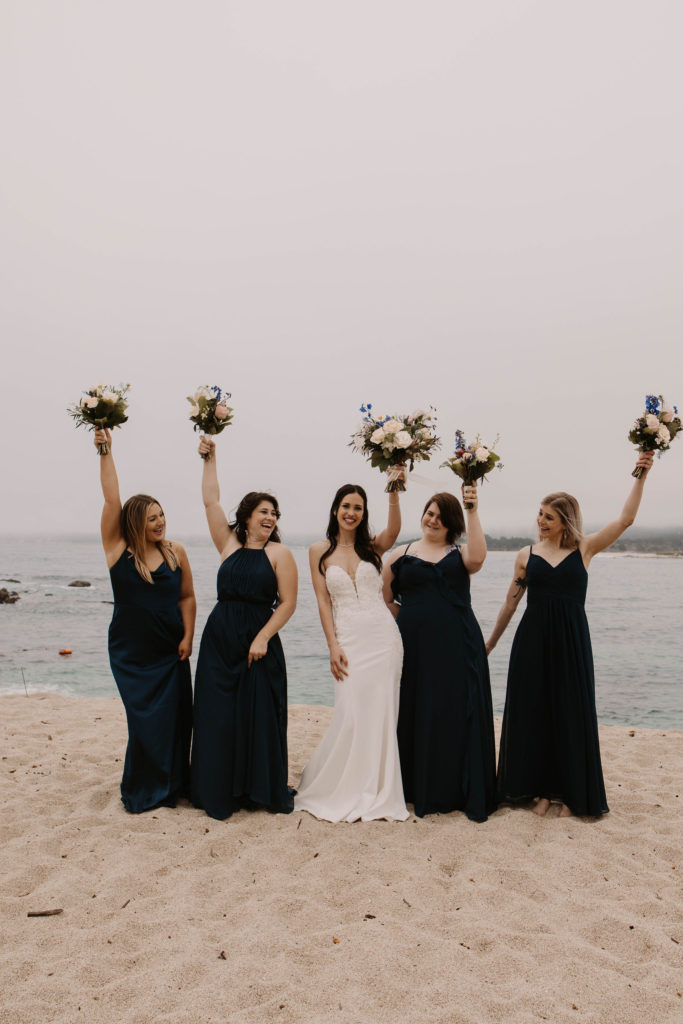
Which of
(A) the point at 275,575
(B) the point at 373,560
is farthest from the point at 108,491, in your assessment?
(B) the point at 373,560

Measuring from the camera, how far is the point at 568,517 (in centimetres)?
511

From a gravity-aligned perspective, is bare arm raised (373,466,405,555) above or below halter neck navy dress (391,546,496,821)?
above

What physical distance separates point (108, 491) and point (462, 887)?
11.3ft

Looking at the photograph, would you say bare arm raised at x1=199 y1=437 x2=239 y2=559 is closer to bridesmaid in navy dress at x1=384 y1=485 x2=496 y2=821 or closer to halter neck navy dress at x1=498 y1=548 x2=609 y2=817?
bridesmaid in navy dress at x1=384 y1=485 x2=496 y2=821

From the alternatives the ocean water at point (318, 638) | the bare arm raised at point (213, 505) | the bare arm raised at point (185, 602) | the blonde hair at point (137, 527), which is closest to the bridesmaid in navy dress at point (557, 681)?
the bare arm raised at point (213, 505)

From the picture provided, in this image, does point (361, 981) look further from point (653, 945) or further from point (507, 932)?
point (653, 945)

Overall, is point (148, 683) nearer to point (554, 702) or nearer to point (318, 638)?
point (554, 702)

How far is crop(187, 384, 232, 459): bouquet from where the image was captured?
17.4 ft

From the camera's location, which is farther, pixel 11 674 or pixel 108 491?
pixel 11 674

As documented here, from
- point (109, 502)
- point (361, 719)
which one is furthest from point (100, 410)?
point (361, 719)

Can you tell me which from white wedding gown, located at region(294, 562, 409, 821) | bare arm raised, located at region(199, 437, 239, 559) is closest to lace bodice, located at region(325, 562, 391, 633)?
white wedding gown, located at region(294, 562, 409, 821)

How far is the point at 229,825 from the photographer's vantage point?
4.75 metres

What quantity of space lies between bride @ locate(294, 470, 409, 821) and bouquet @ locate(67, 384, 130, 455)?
171 cm

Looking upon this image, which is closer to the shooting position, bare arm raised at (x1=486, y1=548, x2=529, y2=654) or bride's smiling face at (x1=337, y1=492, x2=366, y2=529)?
bride's smiling face at (x1=337, y1=492, x2=366, y2=529)
